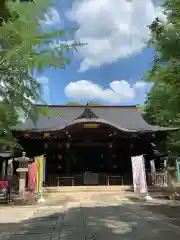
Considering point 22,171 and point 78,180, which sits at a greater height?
point 22,171

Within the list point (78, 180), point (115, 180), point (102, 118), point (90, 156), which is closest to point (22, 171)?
point (78, 180)

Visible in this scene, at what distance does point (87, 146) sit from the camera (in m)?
21.4

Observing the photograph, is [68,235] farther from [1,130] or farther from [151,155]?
[151,155]

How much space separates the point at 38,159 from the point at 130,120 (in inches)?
505

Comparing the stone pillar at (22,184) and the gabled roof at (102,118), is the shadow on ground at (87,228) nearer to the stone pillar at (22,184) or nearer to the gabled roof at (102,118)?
the stone pillar at (22,184)

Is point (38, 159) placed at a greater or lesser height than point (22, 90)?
lesser

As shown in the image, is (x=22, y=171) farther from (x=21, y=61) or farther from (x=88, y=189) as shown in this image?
(x=21, y=61)

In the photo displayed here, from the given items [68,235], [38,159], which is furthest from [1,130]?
[38,159]

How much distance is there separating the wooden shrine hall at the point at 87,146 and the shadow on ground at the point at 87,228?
10.2 meters

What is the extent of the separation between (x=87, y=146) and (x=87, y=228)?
14136 millimetres

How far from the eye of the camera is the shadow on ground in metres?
6.40

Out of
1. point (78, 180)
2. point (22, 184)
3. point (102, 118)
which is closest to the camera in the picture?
A: point (22, 184)

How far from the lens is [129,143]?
842 inches

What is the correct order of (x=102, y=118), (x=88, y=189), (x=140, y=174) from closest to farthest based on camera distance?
(x=140, y=174)
(x=88, y=189)
(x=102, y=118)
